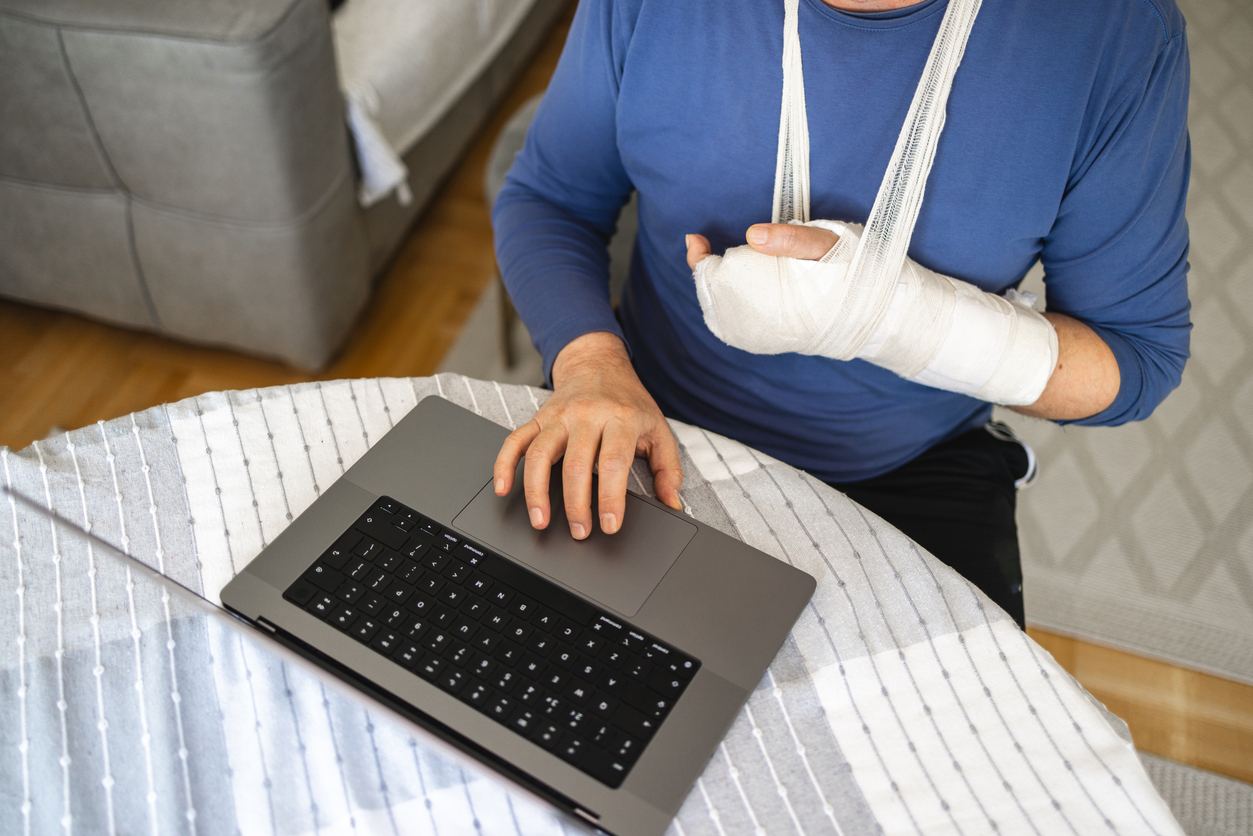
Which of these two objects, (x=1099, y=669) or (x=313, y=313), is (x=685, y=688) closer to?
(x=1099, y=669)

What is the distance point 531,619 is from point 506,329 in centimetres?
102

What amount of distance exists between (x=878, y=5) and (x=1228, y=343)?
4.15 ft

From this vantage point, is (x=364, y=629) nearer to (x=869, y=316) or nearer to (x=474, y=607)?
(x=474, y=607)

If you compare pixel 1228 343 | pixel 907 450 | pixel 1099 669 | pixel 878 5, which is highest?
pixel 878 5

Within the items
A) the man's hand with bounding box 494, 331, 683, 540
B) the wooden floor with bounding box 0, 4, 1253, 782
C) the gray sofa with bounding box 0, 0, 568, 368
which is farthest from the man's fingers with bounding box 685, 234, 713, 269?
the wooden floor with bounding box 0, 4, 1253, 782

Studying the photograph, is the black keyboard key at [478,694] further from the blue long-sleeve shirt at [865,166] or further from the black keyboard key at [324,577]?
the blue long-sleeve shirt at [865,166]

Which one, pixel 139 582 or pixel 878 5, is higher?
pixel 878 5

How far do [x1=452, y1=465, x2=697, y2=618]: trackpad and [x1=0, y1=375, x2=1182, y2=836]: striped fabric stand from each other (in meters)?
0.05

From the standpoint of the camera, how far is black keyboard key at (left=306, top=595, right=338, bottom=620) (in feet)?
1.67

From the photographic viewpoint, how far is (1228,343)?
1537 millimetres

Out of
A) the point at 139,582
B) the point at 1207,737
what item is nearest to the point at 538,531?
the point at 139,582

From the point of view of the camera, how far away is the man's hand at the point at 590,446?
22.0 inches

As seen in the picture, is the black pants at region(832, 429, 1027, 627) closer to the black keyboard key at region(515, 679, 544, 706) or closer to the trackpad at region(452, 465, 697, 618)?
the trackpad at region(452, 465, 697, 618)

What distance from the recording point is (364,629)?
1.65ft
